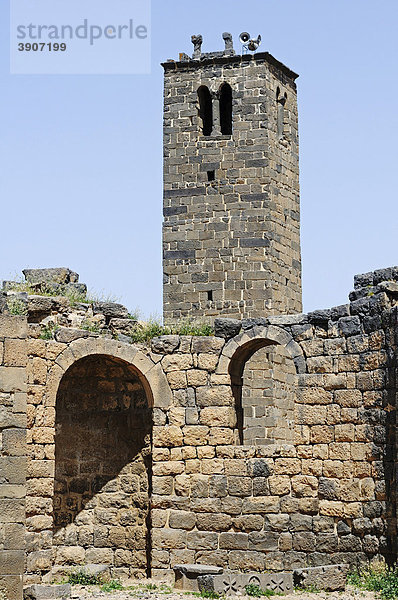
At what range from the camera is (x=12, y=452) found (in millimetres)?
12531

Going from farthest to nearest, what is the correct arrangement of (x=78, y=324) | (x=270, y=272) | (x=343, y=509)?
(x=270, y=272), (x=78, y=324), (x=343, y=509)

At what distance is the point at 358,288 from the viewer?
562 inches

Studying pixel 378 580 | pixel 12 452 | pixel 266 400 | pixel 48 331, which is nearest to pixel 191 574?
pixel 378 580

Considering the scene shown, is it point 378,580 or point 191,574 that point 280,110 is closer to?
point 191,574

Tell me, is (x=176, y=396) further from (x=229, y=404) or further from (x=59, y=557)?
(x=59, y=557)

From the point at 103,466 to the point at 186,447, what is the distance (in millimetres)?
1542

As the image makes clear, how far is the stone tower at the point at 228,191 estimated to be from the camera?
70.2 ft

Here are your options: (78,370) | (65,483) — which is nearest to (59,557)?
(65,483)

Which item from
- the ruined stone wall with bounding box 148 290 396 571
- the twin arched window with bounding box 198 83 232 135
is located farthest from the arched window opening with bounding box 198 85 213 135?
the ruined stone wall with bounding box 148 290 396 571

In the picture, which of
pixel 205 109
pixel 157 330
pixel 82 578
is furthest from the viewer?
pixel 205 109

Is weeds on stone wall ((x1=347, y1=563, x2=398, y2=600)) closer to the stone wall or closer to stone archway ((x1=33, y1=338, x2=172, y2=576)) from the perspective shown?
stone archway ((x1=33, y1=338, x2=172, y2=576))

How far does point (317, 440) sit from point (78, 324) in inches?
139

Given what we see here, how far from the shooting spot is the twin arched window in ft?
73.0

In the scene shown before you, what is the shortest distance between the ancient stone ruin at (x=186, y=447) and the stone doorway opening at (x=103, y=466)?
20mm
